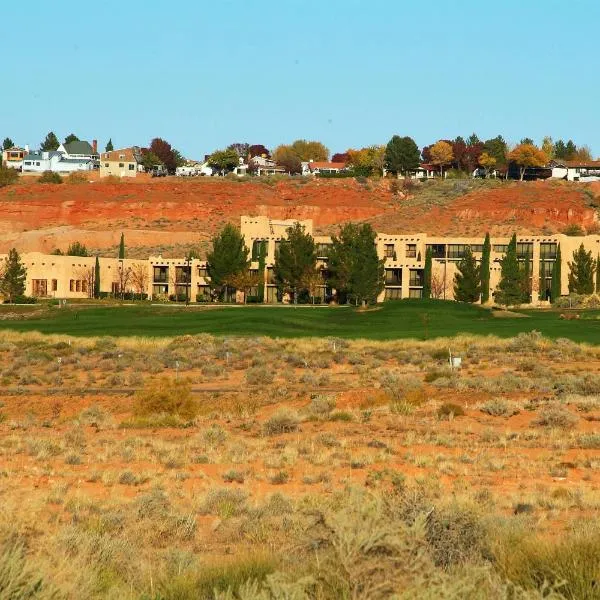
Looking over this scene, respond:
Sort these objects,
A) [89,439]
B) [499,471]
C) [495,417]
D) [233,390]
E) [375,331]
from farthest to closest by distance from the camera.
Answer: [375,331]
[233,390]
[495,417]
[89,439]
[499,471]

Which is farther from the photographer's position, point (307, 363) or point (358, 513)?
point (307, 363)

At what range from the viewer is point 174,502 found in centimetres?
1620

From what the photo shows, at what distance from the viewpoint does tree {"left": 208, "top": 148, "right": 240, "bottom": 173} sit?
161250mm

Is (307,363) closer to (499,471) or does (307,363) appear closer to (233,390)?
(233,390)

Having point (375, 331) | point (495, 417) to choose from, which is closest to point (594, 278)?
point (375, 331)

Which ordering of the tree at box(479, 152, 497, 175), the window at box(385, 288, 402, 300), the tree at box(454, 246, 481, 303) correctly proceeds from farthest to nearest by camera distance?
the tree at box(479, 152, 497, 175)
the window at box(385, 288, 402, 300)
the tree at box(454, 246, 481, 303)

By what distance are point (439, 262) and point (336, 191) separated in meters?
49.1

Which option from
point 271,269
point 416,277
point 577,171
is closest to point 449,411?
point 416,277

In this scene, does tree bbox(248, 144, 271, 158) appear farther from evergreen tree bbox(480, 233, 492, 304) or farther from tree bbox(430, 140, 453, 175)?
evergreen tree bbox(480, 233, 492, 304)

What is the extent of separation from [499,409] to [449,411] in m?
1.06

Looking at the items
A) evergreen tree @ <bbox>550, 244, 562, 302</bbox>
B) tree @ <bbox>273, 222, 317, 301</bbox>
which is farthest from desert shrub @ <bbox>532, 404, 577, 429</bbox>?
evergreen tree @ <bbox>550, 244, 562, 302</bbox>

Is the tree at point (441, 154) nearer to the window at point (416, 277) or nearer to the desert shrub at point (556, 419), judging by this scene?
the window at point (416, 277)

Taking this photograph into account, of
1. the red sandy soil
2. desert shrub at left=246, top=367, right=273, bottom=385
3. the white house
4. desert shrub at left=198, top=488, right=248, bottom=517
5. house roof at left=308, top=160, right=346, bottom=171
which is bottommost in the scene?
desert shrub at left=246, top=367, right=273, bottom=385

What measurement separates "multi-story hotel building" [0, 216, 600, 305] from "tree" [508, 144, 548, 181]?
59270mm
